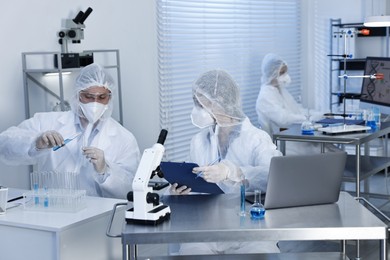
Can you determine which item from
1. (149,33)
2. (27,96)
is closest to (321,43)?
(149,33)

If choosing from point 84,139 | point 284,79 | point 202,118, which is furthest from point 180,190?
point 284,79

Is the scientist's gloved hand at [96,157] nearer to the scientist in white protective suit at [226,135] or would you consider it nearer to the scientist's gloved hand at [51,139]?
the scientist's gloved hand at [51,139]

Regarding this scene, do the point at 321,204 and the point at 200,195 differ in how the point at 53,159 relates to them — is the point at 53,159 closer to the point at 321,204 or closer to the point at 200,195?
the point at 200,195

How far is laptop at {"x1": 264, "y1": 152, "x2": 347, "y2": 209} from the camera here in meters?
2.44

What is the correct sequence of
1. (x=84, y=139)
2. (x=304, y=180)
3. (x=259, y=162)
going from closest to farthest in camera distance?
(x=304, y=180), (x=259, y=162), (x=84, y=139)

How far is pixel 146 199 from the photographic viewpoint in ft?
7.64

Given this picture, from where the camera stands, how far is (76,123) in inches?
146

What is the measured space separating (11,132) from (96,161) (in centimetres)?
65

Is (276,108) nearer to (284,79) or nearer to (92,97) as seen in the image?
(284,79)

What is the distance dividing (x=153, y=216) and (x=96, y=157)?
109cm

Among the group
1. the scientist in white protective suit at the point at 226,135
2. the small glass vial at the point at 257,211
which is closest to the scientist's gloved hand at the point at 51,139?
the scientist in white protective suit at the point at 226,135

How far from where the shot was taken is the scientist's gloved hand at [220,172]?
2707 mm

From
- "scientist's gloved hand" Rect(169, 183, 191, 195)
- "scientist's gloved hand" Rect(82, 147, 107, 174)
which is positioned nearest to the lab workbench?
Result: "scientist's gloved hand" Rect(169, 183, 191, 195)

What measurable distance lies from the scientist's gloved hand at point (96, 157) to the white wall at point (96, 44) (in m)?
1.07
